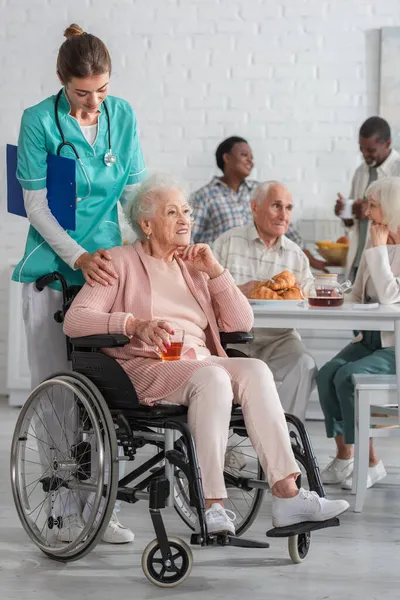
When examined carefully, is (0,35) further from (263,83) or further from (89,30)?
(263,83)

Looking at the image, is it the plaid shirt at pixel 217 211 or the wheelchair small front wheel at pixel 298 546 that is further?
the plaid shirt at pixel 217 211

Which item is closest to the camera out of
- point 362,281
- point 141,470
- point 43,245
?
point 141,470

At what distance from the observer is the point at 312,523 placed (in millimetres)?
2666

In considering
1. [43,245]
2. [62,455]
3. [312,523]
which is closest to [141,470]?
[62,455]

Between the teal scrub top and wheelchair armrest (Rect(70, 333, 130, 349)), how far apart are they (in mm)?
302

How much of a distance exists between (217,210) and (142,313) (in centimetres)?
259

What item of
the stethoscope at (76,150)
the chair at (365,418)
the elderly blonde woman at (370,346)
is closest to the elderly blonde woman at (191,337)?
the stethoscope at (76,150)

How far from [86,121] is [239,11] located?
294cm

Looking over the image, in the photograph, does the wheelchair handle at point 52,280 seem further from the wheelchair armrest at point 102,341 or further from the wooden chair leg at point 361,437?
the wooden chair leg at point 361,437

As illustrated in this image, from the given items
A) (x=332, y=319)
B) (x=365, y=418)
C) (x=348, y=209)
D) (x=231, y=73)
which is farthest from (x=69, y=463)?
(x=231, y=73)

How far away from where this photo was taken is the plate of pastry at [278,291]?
3.54 m

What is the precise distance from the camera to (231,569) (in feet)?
9.09

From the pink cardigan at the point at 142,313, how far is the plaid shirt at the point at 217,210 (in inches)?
94.0

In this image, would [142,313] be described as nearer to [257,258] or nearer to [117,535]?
[117,535]
